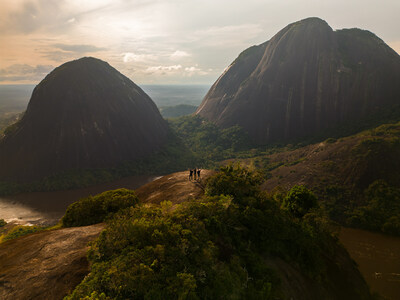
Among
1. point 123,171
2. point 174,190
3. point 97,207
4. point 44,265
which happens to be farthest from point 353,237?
point 123,171

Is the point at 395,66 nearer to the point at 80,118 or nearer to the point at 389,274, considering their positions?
the point at 389,274

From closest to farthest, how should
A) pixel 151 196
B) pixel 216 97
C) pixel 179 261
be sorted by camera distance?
1. pixel 179 261
2. pixel 151 196
3. pixel 216 97

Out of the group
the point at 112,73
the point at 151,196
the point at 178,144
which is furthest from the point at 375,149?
the point at 112,73

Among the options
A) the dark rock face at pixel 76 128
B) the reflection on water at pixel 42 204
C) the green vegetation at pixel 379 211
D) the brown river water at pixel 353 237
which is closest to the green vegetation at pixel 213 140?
the dark rock face at pixel 76 128

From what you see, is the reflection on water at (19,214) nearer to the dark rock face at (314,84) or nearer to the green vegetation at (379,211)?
the green vegetation at (379,211)

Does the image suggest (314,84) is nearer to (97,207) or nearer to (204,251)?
(97,207)

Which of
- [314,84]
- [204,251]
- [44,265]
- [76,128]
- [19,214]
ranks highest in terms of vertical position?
[314,84]

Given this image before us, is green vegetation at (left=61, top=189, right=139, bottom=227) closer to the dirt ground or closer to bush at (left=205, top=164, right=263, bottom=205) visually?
the dirt ground
